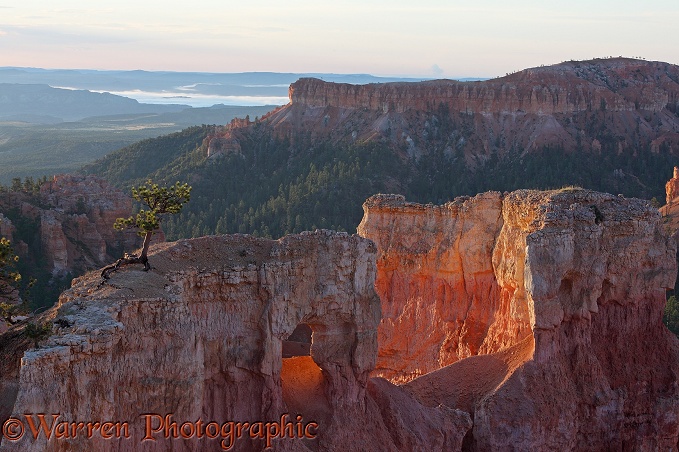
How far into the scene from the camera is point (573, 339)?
1070 inches

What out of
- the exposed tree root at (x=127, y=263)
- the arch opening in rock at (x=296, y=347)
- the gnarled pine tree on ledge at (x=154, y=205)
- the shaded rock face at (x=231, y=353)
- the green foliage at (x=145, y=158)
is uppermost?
the gnarled pine tree on ledge at (x=154, y=205)

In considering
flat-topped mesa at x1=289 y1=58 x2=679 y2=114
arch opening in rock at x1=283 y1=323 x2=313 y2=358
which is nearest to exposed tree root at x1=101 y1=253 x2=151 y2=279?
arch opening in rock at x1=283 y1=323 x2=313 y2=358

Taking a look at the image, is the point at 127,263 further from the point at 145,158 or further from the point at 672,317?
the point at 145,158

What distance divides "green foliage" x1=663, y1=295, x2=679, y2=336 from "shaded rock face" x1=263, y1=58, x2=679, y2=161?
58.1 m

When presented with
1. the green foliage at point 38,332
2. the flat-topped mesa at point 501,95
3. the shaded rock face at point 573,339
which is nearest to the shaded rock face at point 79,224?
the shaded rock face at point 573,339

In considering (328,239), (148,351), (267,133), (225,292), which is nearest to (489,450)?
(328,239)

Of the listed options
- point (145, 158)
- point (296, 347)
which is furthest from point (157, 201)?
point (145, 158)

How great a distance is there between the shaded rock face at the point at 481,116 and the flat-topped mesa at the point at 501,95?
0.40 ft

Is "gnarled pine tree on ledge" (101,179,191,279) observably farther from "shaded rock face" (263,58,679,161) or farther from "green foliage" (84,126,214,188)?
"shaded rock face" (263,58,679,161)

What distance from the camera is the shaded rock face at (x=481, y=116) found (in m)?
108

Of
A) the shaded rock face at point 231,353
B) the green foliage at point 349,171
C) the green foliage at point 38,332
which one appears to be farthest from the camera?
the green foliage at point 349,171

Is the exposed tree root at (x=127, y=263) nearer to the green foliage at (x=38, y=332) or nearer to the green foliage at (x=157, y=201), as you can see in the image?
the green foliage at (x=157, y=201)

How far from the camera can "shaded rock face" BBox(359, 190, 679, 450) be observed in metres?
26.2

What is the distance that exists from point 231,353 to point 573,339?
10.9 metres
